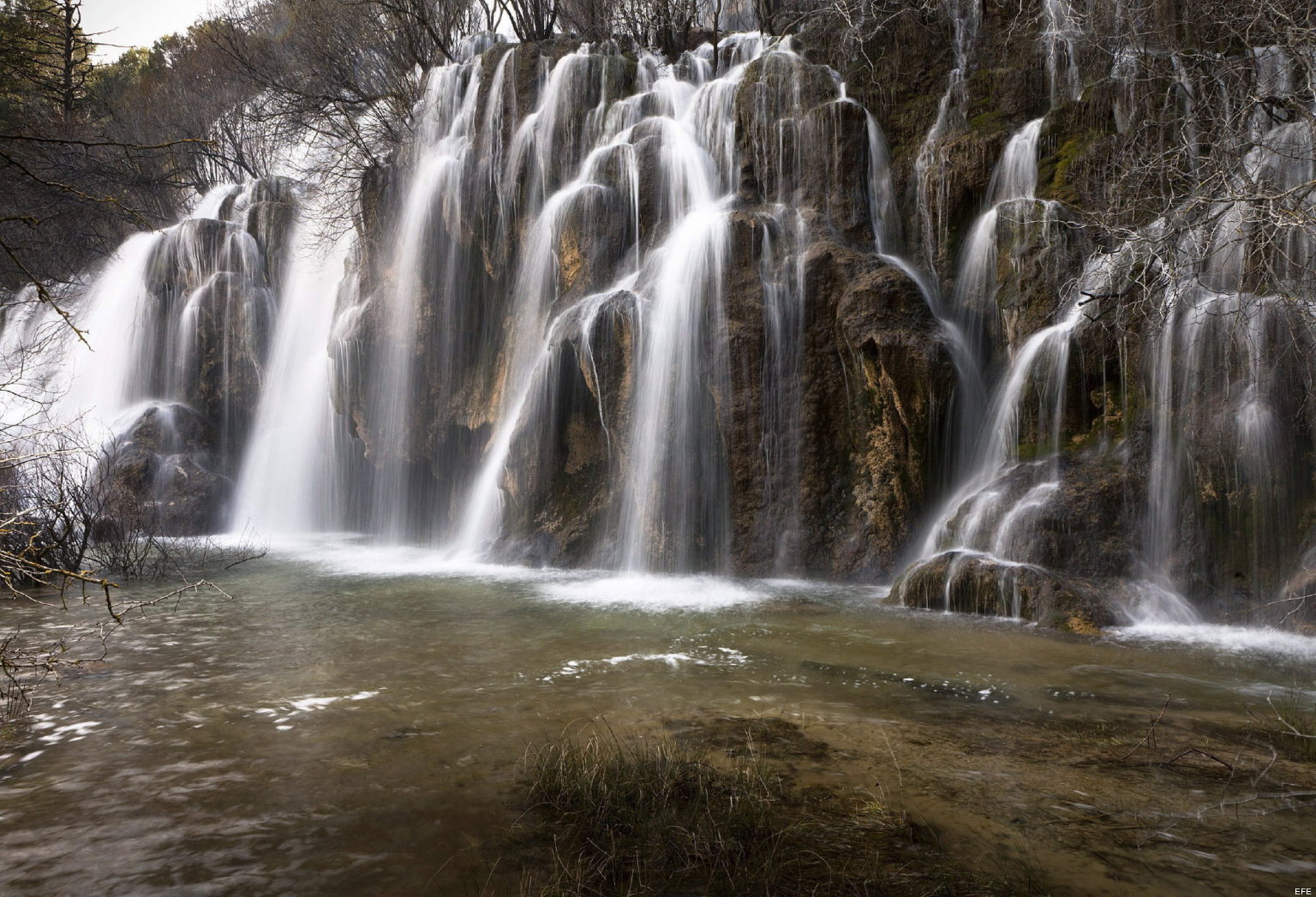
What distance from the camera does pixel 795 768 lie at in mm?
4492

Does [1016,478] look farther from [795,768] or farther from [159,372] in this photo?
[159,372]

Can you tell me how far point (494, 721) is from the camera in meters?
5.34

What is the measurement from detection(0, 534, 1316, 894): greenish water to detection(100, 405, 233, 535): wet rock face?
10583 mm

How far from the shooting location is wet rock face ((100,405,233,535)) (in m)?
18.7

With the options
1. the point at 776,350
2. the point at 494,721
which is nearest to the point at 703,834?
the point at 494,721

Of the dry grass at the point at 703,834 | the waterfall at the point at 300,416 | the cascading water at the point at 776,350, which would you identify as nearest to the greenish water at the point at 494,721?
the dry grass at the point at 703,834

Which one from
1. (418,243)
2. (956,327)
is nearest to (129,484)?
(418,243)

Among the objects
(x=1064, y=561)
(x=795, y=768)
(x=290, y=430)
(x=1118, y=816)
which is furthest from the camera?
(x=290, y=430)

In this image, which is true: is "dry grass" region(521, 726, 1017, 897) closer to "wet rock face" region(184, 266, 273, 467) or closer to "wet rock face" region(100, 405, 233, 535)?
"wet rock face" region(100, 405, 233, 535)

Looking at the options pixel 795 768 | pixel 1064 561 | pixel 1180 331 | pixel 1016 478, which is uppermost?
pixel 1180 331

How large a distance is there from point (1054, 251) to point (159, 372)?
68.8ft

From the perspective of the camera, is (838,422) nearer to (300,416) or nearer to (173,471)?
(300,416)

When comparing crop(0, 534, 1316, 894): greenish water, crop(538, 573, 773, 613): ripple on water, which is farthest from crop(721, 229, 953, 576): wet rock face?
crop(0, 534, 1316, 894): greenish water

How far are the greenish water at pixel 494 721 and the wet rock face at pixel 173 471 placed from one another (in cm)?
1058
